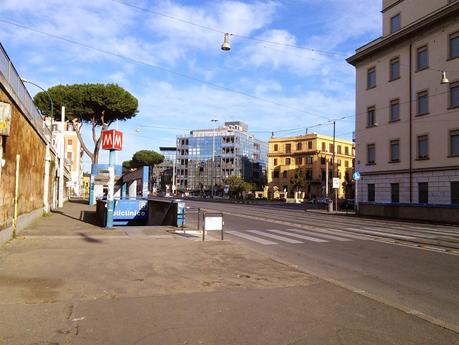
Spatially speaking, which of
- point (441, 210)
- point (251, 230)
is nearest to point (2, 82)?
point (251, 230)

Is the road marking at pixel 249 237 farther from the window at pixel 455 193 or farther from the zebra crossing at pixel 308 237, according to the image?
the window at pixel 455 193

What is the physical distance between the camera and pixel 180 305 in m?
6.71

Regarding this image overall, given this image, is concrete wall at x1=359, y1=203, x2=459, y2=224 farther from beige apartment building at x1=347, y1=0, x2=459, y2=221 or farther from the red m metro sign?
the red m metro sign

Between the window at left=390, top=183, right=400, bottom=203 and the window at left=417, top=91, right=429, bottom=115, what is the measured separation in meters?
6.17

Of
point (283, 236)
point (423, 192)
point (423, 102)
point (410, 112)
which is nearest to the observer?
point (283, 236)

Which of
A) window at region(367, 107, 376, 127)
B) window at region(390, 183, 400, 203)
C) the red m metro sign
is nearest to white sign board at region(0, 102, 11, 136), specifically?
the red m metro sign

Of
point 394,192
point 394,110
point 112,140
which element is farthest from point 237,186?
point 112,140

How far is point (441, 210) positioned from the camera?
29.0 m

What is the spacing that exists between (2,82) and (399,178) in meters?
31.9

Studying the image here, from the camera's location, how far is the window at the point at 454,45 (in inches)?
1238

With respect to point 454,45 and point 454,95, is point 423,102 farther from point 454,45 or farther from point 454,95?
point 454,45

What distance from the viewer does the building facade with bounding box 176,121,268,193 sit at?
123 metres

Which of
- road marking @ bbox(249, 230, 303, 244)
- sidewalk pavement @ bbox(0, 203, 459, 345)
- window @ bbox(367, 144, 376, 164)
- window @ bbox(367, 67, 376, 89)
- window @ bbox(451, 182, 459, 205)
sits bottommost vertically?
sidewalk pavement @ bbox(0, 203, 459, 345)

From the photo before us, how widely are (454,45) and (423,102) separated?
14.8 ft
